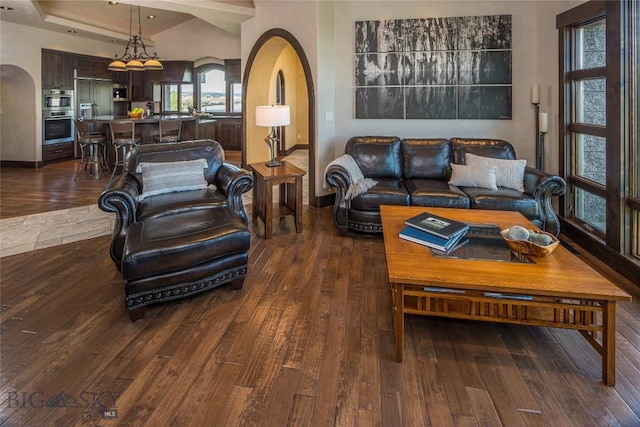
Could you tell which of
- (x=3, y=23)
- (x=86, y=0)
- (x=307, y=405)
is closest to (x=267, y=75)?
(x=86, y=0)

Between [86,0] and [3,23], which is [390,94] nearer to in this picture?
[86,0]

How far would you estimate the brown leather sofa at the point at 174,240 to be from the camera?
2621 millimetres

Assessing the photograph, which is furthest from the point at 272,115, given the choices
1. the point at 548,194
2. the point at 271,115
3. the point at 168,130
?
the point at 168,130

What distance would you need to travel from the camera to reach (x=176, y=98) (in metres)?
11.7

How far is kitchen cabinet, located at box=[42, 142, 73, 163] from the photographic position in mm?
8898

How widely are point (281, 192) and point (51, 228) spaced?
105 inches

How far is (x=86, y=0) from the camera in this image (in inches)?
309

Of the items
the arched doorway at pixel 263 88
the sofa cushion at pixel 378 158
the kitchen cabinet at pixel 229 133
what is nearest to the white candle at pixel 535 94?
the sofa cushion at pixel 378 158

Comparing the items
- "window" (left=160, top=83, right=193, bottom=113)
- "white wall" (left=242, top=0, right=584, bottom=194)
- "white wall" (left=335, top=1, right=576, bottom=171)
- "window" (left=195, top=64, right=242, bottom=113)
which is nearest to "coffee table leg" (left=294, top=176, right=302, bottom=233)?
"white wall" (left=242, top=0, right=584, bottom=194)

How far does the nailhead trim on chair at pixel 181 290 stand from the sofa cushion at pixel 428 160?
2658 mm

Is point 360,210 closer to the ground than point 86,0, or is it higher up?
closer to the ground

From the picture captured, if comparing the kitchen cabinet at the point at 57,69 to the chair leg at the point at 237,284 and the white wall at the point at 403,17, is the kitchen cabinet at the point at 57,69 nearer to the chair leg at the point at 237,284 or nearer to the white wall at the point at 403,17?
the white wall at the point at 403,17

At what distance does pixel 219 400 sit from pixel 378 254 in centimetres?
230

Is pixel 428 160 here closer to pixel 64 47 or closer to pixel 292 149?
pixel 292 149
